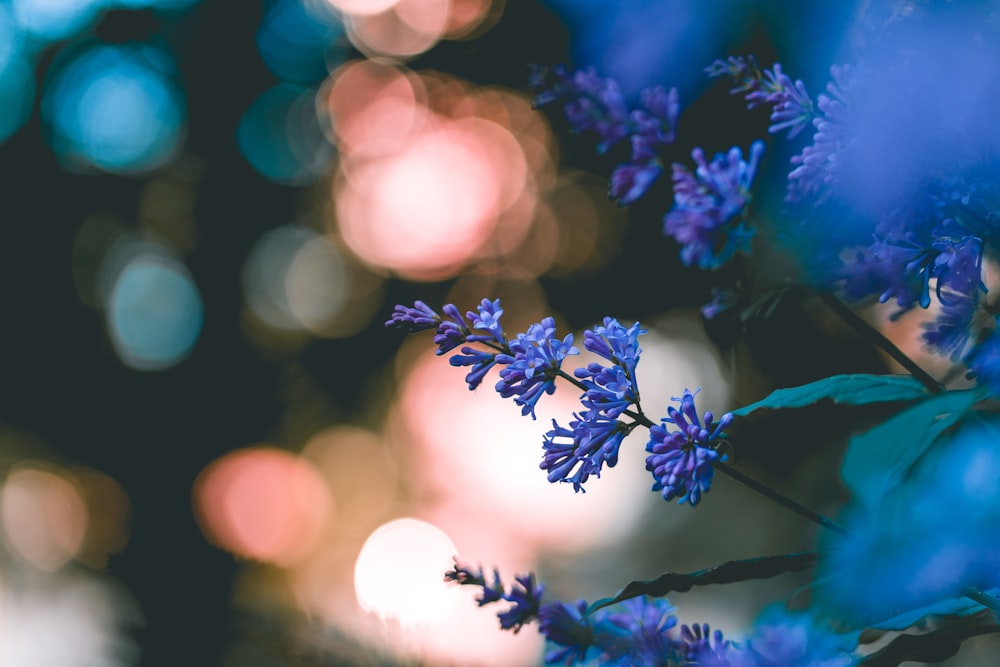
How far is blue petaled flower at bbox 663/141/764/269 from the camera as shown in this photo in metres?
0.58

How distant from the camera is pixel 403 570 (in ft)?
7.35

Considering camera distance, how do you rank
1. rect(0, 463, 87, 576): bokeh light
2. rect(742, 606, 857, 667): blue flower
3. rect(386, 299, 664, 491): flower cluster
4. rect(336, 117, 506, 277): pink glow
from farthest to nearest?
rect(336, 117, 506, 277): pink glow
rect(0, 463, 87, 576): bokeh light
rect(386, 299, 664, 491): flower cluster
rect(742, 606, 857, 667): blue flower

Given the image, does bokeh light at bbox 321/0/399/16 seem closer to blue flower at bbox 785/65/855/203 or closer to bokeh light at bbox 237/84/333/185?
bokeh light at bbox 237/84/333/185

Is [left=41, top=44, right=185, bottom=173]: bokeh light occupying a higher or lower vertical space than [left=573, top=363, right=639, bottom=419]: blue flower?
higher

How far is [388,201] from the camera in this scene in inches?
202

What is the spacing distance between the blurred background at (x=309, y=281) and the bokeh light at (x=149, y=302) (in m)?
0.02

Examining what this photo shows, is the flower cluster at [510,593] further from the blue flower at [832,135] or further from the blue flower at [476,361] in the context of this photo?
the blue flower at [832,135]

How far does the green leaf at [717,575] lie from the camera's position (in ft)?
1.43

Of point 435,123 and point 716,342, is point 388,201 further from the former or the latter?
point 716,342

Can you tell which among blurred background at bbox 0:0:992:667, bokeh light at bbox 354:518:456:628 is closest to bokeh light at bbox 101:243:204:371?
blurred background at bbox 0:0:992:667

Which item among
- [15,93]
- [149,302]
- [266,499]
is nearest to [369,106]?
[149,302]

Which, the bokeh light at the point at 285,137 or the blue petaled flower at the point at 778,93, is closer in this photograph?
the blue petaled flower at the point at 778,93

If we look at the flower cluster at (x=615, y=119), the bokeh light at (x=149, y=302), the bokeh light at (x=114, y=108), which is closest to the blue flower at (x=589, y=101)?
the flower cluster at (x=615, y=119)

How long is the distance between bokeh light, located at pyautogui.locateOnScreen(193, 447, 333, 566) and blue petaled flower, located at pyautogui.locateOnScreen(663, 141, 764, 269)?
8.71ft
